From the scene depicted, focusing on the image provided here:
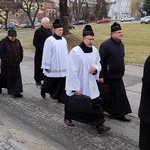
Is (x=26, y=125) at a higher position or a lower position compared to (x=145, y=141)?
lower

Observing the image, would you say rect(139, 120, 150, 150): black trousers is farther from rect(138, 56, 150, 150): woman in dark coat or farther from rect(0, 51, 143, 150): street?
rect(0, 51, 143, 150): street

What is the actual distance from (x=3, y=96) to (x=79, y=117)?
124 inches

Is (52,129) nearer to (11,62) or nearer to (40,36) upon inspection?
(11,62)

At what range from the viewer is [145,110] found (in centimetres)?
369

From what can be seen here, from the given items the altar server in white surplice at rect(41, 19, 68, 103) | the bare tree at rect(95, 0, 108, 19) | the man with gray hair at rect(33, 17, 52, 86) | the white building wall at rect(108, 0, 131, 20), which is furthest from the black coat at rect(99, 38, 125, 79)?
the white building wall at rect(108, 0, 131, 20)

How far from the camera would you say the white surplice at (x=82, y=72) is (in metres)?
4.80

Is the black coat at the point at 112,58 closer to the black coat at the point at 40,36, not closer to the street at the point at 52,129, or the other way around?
the street at the point at 52,129

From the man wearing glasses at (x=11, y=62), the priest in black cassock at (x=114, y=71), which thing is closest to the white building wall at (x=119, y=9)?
the man wearing glasses at (x=11, y=62)

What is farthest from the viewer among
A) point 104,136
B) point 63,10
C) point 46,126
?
point 63,10

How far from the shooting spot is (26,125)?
5.53 m

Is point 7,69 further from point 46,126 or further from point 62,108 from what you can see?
point 46,126

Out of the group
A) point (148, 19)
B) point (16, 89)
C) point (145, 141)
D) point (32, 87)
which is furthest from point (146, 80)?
point (148, 19)

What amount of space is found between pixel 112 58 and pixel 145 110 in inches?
73.0

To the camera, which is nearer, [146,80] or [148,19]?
[146,80]
